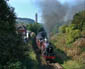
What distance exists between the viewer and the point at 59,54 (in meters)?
26.0

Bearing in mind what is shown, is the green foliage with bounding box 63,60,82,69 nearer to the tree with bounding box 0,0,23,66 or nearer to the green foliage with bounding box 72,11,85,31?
the tree with bounding box 0,0,23,66

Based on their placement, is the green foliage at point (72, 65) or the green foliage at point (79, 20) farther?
the green foliage at point (79, 20)

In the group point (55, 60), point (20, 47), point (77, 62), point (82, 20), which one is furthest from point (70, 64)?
point (82, 20)

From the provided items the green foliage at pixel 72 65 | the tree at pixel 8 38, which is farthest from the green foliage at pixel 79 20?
the tree at pixel 8 38

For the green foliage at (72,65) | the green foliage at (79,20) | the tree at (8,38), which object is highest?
the green foliage at (79,20)

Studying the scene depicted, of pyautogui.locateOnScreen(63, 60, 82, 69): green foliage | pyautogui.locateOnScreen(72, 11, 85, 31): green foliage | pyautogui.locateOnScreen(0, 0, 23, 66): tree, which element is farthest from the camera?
pyautogui.locateOnScreen(72, 11, 85, 31): green foliage

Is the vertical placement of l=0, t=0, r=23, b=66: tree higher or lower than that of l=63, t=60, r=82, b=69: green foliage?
→ higher

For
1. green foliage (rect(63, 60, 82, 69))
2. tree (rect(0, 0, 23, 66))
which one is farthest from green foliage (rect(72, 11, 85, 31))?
tree (rect(0, 0, 23, 66))

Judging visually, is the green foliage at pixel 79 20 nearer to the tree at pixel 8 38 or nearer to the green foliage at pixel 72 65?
the green foliage at pixel 72 65

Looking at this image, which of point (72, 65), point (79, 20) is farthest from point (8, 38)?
point (79, 20)

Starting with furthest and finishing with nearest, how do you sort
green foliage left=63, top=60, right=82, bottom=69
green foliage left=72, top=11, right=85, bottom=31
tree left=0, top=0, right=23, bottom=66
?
1. green foliage left=72, top=11, right=85, bottom=31
2. green foliage left=63, top=60, right=82, bottom=69
3. tree left=0, top=0, right=23, bottom=66

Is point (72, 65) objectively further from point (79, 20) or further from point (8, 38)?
point (79, 20)

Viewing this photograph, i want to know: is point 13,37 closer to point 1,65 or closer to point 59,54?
point 1,65

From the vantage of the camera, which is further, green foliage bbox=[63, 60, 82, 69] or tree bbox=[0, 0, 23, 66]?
green foliage bbox=[63, 60, 82, 69]
